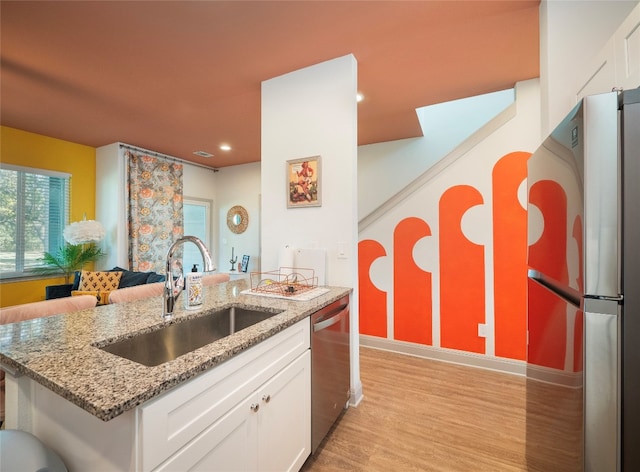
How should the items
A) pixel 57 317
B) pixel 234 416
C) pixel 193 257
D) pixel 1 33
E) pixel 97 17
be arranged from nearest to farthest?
pixel 234 416 < pixel 57 317 < pixel 97 17 < pixel 1 33 < pixel 193 257

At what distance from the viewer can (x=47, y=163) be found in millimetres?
3873

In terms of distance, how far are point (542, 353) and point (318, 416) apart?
117cm

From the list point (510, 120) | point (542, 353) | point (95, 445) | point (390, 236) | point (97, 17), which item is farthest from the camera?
point (390, 236)

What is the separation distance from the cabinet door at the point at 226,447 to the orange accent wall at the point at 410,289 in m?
2.31

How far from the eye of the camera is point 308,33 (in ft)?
6.22

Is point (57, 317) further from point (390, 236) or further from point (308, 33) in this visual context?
point (390, 236)

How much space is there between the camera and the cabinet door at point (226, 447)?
85 cm

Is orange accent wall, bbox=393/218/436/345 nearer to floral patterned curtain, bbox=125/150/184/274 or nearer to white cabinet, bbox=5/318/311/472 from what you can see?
white cabinet, bbox=5/318/311/472

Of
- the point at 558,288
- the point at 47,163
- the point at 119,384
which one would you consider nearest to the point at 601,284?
the point at 558,288

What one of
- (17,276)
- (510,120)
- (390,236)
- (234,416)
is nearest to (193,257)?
(17,276)

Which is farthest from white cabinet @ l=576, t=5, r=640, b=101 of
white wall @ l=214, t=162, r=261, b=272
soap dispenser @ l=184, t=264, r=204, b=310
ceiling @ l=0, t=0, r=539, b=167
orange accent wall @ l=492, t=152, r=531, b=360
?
white wall @ l=214, t=162, r=261, b=272

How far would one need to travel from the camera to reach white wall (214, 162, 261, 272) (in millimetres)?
5371

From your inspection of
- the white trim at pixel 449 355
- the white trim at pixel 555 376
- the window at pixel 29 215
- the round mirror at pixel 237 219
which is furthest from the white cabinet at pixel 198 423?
the round mirror at pixel 237 219

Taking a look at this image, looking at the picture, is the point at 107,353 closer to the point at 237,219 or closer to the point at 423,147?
the point at 423,147
